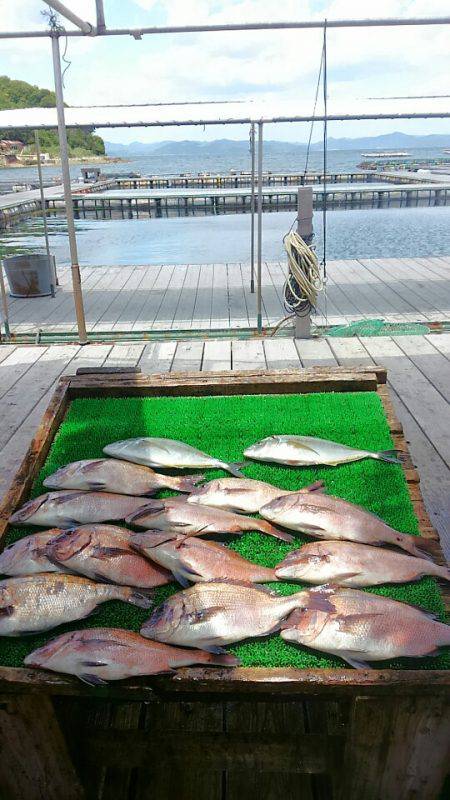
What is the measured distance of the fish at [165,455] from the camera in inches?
106

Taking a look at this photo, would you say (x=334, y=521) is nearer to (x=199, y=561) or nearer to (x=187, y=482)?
(x=199, y=561)

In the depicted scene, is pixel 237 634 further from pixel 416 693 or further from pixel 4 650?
pixel 4 650

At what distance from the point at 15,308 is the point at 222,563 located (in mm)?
7957

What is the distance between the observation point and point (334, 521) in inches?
86.1

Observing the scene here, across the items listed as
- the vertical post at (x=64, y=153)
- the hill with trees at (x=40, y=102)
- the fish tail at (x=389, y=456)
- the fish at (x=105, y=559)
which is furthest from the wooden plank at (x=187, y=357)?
the hill with trees at (x=40, y=102)

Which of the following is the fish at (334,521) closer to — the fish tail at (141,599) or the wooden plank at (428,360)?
the fish tail at (141,599)

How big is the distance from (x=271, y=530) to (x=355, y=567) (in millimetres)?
378

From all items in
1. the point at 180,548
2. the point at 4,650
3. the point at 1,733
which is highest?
the point at 180,548

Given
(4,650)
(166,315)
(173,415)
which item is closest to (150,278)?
(166,315)

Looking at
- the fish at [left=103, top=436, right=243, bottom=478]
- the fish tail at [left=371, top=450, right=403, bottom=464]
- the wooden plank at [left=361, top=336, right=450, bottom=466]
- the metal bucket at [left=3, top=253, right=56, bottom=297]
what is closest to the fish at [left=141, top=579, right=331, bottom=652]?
the fish at [left=103, top=436, right=243, bottom=478]

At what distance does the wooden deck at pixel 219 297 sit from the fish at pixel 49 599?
5.90 meters

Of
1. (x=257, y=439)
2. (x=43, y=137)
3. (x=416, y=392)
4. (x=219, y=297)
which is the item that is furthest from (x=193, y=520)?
(x=43, y=137)

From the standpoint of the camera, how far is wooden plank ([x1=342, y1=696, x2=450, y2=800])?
1.59 metres

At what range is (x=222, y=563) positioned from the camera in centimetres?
199
